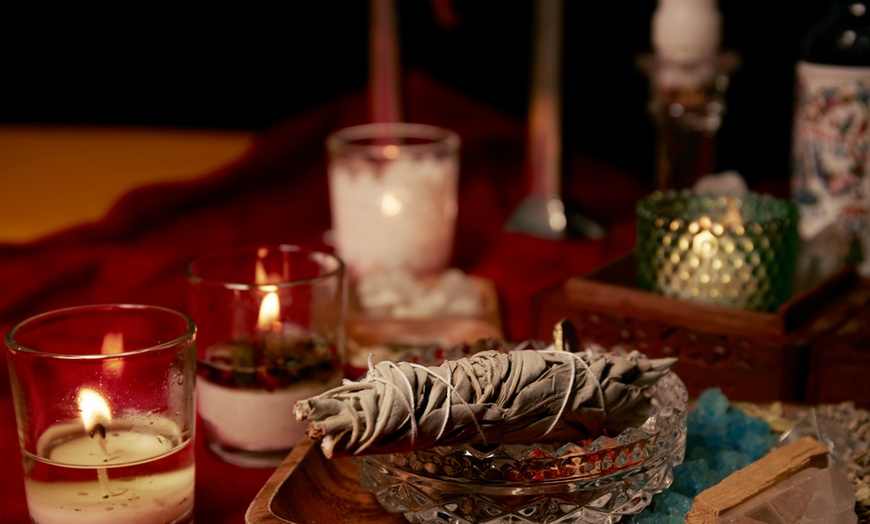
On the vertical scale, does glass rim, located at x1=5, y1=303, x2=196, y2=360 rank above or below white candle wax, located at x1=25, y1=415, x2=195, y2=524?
above

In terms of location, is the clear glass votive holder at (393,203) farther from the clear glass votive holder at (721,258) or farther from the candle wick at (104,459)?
the candle wick at (104,459)

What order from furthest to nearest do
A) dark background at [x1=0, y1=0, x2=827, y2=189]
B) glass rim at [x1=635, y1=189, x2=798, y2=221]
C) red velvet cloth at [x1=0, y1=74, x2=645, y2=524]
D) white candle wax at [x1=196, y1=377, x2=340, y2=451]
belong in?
dark background at [x1=0, y1=0, x2=827, y2=189] < red velvet cloth at [x1=0, y1=74, x2=645, y2=524] < glass rim at [x1=635, y1=189, x2=798, y2=221] < white candle wax at [x1=196, y1=377, x2=340, y2=451]

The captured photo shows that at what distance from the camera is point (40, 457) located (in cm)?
45

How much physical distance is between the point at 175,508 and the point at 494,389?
16 cm

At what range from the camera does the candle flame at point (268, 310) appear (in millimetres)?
571

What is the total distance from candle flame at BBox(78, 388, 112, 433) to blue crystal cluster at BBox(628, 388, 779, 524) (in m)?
0.24

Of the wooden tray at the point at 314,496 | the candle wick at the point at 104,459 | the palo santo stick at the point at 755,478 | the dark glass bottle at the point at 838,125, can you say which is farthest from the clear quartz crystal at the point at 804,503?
the dark glass bottle at the point at 838,125

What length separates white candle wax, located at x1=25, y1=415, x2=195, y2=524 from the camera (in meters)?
0.45

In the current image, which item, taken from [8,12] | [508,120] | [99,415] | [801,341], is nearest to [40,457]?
[99,415]

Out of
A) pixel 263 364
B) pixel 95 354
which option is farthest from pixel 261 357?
pixel 95 354

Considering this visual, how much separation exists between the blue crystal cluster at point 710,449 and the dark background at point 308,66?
2.52ft

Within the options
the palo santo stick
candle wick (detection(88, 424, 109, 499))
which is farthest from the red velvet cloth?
the palo santo stick

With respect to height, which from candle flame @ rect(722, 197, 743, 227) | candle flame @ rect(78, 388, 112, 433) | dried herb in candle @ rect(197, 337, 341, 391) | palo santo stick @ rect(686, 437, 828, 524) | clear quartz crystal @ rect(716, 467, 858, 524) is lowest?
clear quartz crystal @ rect(716, 467, 858, 524)

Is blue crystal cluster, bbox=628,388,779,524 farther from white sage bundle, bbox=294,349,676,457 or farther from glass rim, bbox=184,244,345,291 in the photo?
glass rim, bbox=184,244,345,291
